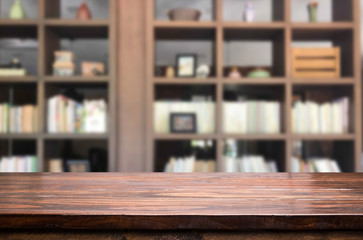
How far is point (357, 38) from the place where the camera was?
2.69 meters

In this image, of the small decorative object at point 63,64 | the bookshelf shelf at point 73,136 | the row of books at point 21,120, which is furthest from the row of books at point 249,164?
the row of books at point 21,120

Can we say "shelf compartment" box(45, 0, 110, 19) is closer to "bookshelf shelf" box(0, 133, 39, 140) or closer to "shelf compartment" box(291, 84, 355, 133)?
"bookshelf shelf" box(0, 133, 39, 140)

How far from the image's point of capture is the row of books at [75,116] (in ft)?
8.83

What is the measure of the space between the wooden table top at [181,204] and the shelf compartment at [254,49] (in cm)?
222

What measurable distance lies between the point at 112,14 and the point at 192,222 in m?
2.47

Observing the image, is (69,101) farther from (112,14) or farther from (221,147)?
(221,147)

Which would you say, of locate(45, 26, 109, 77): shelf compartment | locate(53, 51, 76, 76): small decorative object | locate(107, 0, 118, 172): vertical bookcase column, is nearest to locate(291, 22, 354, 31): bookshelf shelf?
locate(107, 0, 118, 172): vertical bookcase column

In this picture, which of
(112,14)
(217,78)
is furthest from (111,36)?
(217,78)

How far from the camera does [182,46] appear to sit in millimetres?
3094

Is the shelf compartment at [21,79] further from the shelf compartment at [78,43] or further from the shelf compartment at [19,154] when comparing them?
the shelf compartment at [19,154]

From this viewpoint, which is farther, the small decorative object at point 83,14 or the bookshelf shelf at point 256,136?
the small decorative object at point 83,14

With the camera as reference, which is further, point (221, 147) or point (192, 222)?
point (221, 147)

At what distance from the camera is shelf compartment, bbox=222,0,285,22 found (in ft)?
9.30

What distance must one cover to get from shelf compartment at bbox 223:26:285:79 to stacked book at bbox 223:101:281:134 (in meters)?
0.27
